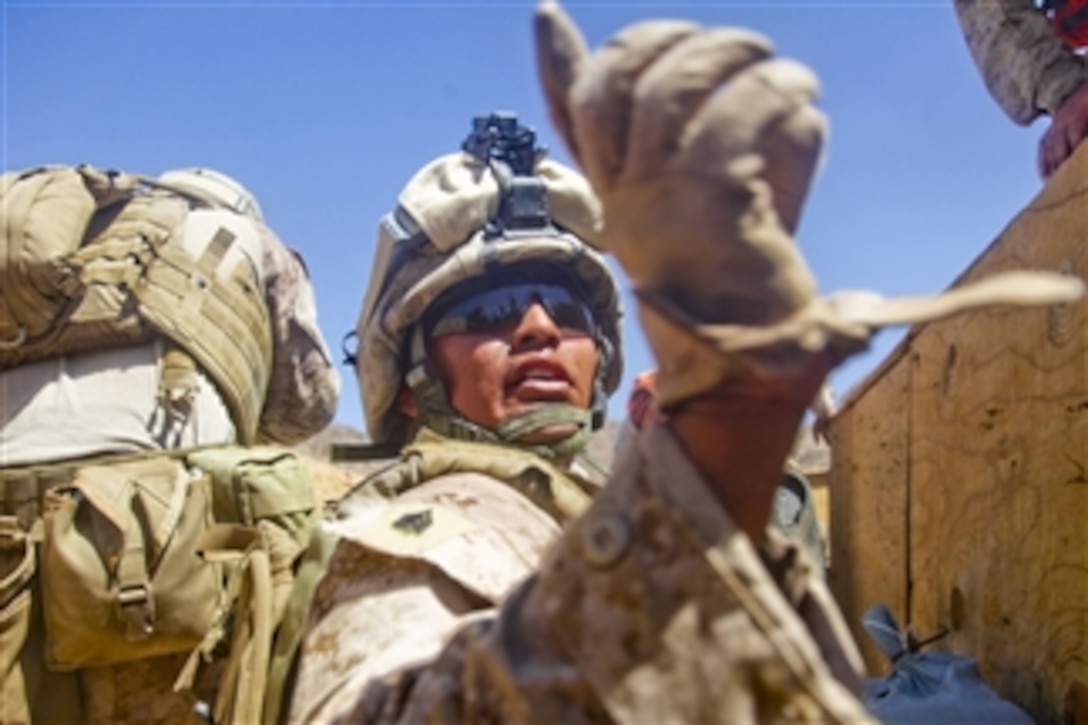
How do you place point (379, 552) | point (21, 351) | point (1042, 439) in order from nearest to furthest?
point (379, 552) → point (1042, 439) → point (21, 351)

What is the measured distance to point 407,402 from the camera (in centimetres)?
314

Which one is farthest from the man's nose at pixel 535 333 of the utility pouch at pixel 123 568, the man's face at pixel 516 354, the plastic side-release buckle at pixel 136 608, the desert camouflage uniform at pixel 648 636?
the plastic side-release buckle at pixel 136 608

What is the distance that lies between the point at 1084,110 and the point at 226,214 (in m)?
2.80

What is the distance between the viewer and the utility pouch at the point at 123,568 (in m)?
3.50

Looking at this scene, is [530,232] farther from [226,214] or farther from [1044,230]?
[226,214]

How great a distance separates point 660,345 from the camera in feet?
4.19

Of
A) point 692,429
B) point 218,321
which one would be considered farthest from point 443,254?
point 692,429

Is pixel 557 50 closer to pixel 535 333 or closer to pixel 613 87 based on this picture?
pixel 613 87

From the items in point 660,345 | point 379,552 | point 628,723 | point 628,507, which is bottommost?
point 379,552

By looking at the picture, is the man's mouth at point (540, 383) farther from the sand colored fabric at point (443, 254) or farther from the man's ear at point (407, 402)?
the man's ear at point (407, 402)

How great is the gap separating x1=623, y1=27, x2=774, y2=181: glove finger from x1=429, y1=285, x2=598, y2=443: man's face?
4.89 feet

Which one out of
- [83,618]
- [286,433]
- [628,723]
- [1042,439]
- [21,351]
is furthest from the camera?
[286,433]

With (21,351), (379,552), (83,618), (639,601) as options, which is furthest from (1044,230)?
(21,351)

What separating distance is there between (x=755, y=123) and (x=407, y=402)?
6.76ft
